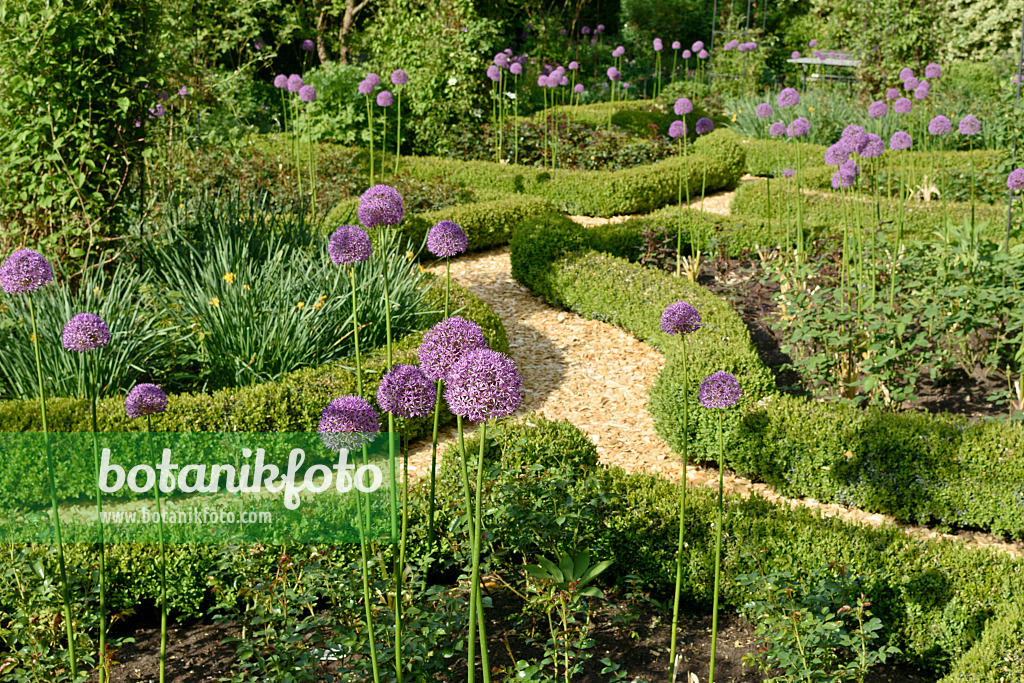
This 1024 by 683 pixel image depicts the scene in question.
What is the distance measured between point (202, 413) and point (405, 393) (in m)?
2.55

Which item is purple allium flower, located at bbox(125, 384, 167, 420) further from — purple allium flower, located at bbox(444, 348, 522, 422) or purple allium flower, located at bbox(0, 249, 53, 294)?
purple allium flower, located at bbox(444, 348, 522, 422)

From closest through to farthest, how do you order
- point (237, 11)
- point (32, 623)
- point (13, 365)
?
1. point (32, 623)
2. point (13, 365)
3. point (237, 11)

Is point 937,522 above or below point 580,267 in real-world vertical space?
below

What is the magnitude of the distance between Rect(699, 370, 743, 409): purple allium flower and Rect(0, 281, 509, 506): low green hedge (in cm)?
196

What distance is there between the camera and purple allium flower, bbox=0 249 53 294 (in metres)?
2.47

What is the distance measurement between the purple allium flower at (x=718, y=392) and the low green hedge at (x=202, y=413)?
6.42 ft

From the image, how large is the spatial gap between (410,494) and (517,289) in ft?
12.6

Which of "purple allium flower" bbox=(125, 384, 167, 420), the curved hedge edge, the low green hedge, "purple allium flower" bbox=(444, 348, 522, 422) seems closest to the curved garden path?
the curved hedge edge

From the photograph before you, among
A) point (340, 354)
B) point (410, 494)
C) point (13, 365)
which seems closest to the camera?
point (410, 494)

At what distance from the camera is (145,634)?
10.7 ft

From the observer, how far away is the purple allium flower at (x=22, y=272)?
2.47 meters

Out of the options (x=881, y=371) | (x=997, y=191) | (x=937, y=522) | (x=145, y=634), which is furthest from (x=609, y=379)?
(x=997, y=191)

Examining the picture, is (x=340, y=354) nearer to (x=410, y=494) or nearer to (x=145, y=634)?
(x=410, y=494)

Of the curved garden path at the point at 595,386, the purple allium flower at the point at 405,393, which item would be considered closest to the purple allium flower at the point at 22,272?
the purple allium flower at the point at 405,393
